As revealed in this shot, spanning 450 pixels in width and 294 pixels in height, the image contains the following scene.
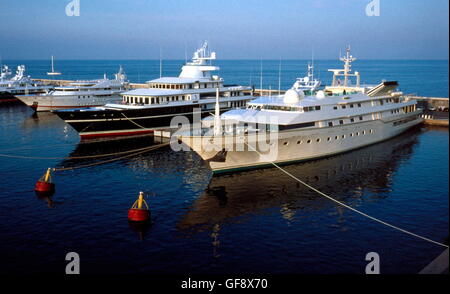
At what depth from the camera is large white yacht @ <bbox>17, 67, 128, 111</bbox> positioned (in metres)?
75.4

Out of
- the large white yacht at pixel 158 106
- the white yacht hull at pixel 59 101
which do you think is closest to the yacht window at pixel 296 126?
→ the large white yacht at pixel 158 106

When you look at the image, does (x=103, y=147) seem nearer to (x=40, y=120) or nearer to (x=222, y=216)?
A: (x=222, y=216)

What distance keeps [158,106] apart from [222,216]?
1175 inches

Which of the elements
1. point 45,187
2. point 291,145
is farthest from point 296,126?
point 45,187

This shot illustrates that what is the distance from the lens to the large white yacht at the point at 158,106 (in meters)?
50.0

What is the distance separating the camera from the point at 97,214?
2584cm

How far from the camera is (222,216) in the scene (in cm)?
2589

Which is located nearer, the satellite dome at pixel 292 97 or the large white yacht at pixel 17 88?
the satellite dome at pixel 292 97

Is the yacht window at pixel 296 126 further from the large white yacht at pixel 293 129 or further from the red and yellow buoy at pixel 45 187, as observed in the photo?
the red and yellow buoy at pixel 45 187

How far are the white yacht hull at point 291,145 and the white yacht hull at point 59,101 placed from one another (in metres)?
47.0

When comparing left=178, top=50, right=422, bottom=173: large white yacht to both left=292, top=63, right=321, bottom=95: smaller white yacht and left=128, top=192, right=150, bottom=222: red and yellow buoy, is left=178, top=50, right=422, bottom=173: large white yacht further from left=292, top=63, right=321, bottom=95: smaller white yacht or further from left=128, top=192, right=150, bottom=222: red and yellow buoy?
left=128, top=192, right=150, bottom=222: red and yellow buoy

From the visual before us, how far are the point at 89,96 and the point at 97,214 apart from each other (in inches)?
2188

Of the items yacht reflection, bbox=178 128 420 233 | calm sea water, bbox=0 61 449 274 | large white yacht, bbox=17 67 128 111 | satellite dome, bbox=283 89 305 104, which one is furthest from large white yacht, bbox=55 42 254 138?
large white yacht, bbox=17 67 128 111
